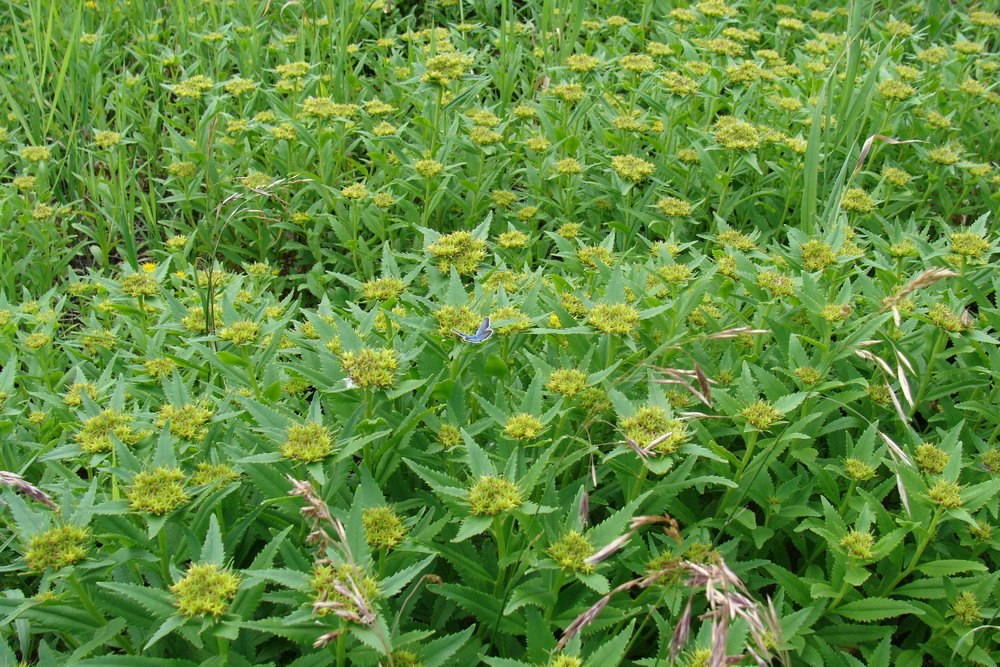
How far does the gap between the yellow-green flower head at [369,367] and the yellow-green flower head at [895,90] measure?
3212mm

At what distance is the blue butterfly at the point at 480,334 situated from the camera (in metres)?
2.10

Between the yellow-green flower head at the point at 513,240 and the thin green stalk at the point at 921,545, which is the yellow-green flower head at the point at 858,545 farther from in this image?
the yellow-green flower head at the point at 513,240

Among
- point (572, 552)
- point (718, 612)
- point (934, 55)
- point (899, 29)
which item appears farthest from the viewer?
point (899, 29)

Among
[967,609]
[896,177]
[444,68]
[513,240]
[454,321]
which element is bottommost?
[967,609]

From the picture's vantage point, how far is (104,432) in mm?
2207

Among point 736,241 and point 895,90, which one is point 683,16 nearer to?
point 895,90

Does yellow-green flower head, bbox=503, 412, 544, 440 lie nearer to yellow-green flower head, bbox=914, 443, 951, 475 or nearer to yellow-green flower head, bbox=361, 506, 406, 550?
yellow-green flower head, bbox=361, 506, 406, 550

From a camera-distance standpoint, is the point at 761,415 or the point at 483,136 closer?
the point at 761,415

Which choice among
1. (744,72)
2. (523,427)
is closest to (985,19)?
(744,72)

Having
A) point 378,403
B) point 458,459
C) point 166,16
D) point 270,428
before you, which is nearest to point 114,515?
point 270,428

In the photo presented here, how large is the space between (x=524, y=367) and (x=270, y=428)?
2.74 feet

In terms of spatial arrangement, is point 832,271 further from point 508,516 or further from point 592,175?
point 592,175

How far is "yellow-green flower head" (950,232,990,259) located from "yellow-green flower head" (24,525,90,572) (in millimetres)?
2703

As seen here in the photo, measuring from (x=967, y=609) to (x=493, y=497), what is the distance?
4.19ft
